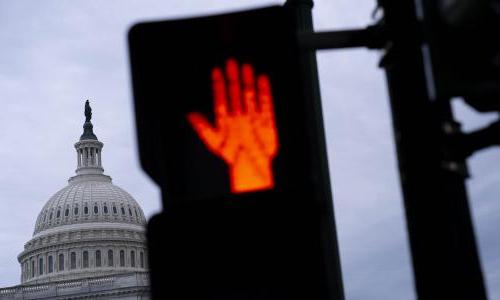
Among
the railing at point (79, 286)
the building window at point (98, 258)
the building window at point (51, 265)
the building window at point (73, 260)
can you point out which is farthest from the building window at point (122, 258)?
the railing at point (79, 286)

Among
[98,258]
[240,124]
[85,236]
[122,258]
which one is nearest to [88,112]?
[85,236]

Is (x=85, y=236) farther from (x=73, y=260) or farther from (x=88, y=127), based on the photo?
(x=88, y=127)

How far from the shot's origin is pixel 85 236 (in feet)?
361

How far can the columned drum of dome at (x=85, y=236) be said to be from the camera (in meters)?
109

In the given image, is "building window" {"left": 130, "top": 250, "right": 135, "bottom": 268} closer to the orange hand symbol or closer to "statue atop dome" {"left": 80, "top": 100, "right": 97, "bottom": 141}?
"statue atop dome" {"left": 80, "top": 100, "right": 97, "bottom": 141}

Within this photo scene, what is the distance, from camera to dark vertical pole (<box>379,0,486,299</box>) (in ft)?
7.91

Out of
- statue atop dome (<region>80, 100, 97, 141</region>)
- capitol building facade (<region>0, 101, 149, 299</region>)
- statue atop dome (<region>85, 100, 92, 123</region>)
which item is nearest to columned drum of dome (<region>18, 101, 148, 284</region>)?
capitol building facade (<region>0, 101, 149, 299</region>)

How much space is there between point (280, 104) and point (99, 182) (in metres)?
120

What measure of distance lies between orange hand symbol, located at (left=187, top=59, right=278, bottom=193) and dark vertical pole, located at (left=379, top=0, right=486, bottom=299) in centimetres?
44

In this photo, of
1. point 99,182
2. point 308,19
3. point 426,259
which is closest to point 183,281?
point 426,259

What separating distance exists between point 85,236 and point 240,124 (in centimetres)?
10992

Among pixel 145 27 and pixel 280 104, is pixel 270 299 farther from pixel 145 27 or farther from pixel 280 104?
pixel 145 27

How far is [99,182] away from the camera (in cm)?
12094

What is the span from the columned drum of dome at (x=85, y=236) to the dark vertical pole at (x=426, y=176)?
10469 centimetres
